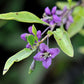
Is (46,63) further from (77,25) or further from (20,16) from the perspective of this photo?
(77,25)

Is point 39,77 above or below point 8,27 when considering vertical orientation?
below

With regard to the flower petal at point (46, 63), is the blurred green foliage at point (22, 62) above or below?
below

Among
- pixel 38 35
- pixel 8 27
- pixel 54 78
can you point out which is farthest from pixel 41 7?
pixel 38 35

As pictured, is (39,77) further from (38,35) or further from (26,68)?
(38,35)

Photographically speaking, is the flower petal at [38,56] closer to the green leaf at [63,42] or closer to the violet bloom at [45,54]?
the violet bloom at [45,54]

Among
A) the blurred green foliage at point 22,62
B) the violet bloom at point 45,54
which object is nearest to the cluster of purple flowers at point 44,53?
the violet bloom at point 45,54

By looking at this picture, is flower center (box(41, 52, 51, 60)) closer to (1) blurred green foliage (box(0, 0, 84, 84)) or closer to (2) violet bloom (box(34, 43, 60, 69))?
Result: (2) violet bloom (box(34, 43, 60, 69))

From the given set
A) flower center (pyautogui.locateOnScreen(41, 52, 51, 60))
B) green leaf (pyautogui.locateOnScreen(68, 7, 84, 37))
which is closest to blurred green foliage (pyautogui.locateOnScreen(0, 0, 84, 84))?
green leaf (pyautogui.locateOnScreen(68, 7, 84, 37))

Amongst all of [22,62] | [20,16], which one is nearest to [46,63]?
[20,16]
